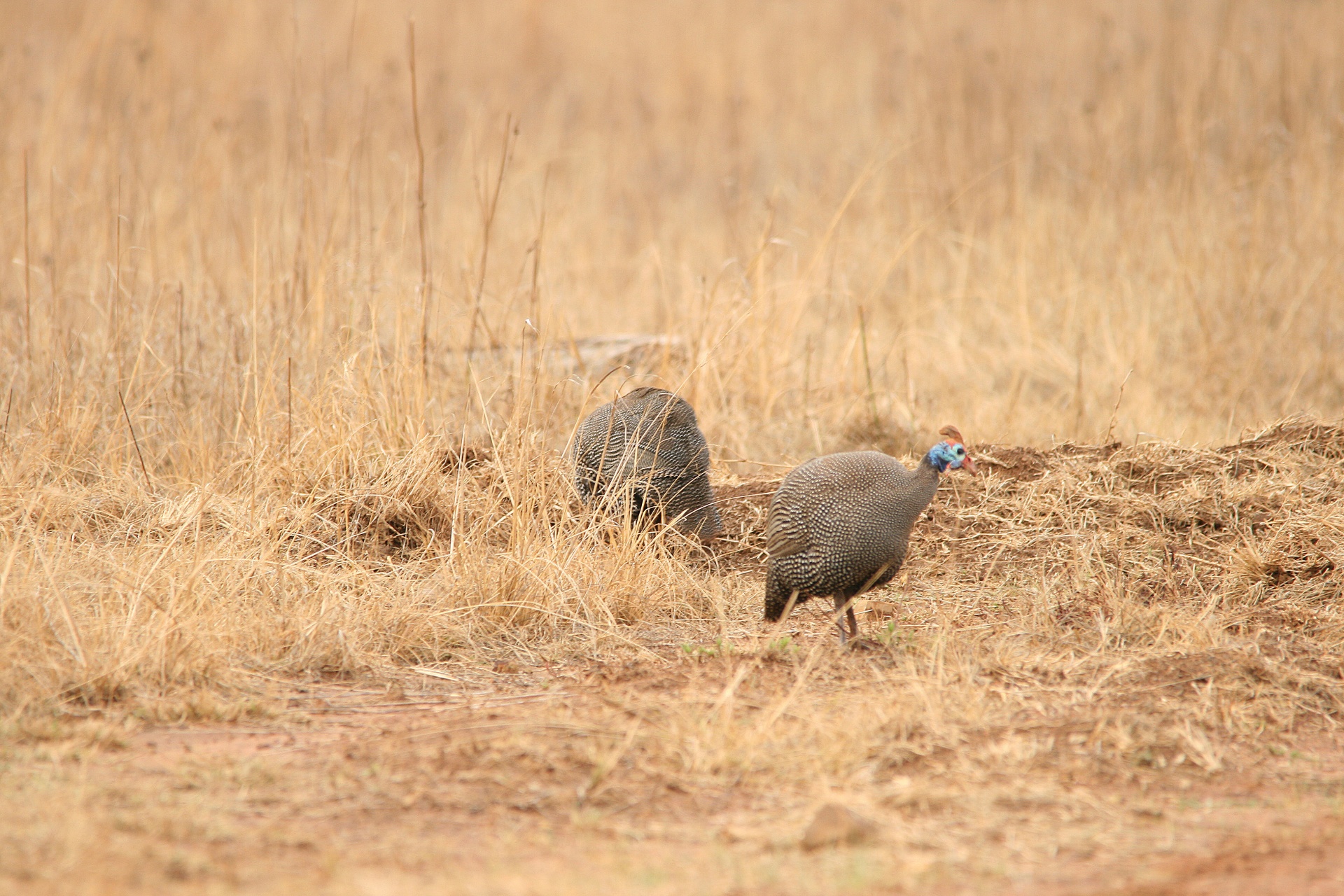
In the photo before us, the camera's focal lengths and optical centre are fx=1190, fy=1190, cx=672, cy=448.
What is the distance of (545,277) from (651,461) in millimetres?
2409

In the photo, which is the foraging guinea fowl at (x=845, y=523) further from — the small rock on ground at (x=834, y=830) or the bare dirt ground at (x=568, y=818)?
the small rock on ground at (x=834, y=830)

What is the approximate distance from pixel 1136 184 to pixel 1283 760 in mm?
6043

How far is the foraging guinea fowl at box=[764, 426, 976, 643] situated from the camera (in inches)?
132

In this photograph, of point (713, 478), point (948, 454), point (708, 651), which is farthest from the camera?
point (713, 478)

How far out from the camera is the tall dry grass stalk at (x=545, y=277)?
3666 mm

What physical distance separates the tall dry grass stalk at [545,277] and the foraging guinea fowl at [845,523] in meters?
0.45

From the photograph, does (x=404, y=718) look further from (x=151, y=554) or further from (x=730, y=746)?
(x=151, y=554)

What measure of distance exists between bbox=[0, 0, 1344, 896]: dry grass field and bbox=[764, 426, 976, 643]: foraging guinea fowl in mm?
194

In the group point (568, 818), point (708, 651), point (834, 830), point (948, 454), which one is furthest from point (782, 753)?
point (948, 454)

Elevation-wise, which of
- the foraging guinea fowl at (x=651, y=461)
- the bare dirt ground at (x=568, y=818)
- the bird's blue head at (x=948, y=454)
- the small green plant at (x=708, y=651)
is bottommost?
the small green plant at (x=708, y=651)

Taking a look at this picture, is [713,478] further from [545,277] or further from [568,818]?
[568,818]

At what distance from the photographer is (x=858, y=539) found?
3.33 meters

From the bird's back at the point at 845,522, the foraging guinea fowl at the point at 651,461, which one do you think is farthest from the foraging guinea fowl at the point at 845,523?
the foraging guinea fowl at the point at 651,461

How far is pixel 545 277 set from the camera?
628 cm
